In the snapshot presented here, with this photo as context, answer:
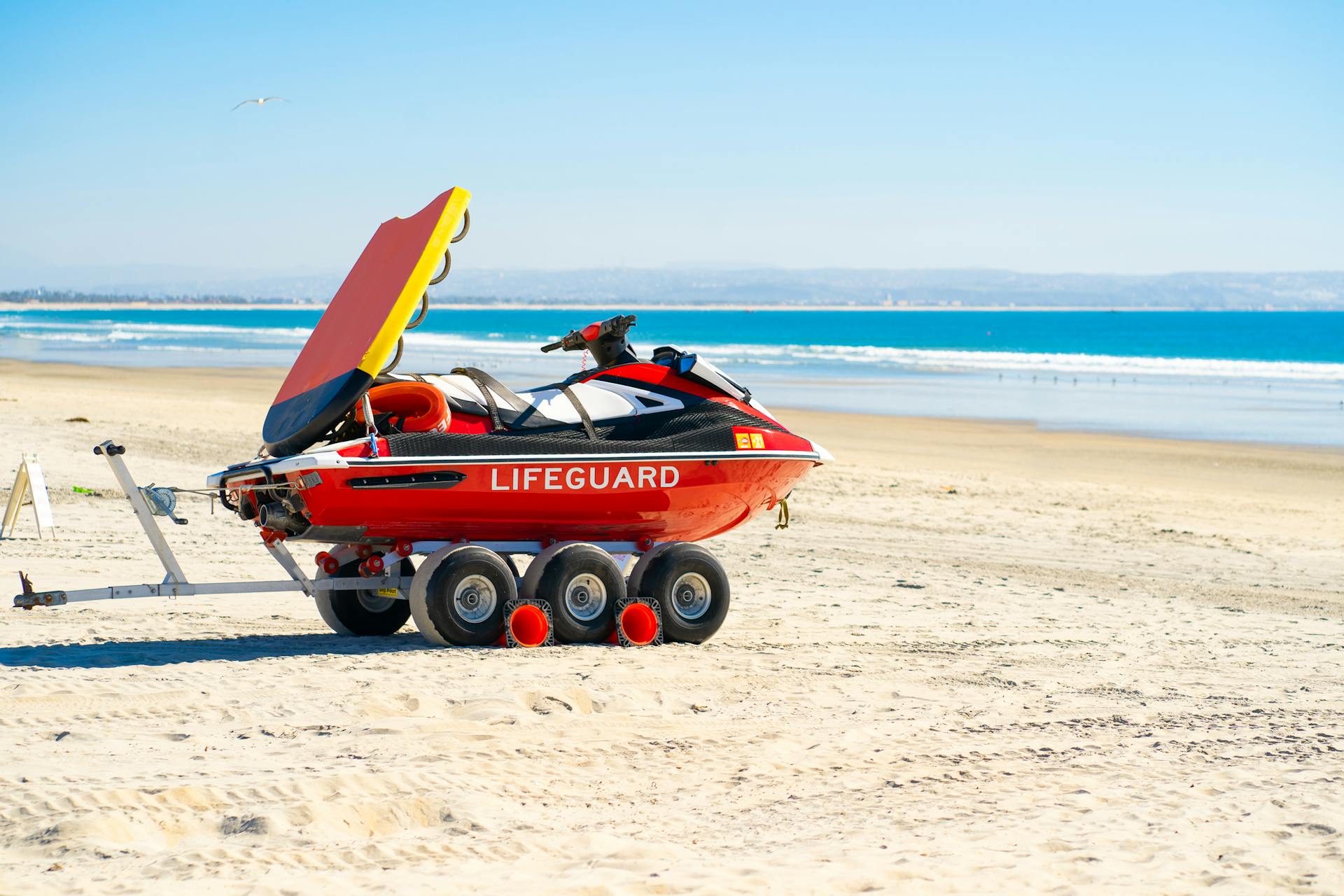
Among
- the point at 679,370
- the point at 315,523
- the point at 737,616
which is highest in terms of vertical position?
the point at 679,370

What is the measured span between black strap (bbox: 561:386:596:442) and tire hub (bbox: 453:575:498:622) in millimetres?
993

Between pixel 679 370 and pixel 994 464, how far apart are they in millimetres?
13148

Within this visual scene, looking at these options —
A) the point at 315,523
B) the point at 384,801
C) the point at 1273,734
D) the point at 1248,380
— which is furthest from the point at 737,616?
the point at 1248,380

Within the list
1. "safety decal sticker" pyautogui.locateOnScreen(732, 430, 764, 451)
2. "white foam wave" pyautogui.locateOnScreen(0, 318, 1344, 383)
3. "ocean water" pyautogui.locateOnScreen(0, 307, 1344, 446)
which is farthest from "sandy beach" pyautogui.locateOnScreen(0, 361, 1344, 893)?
"white foam wave" pyautogui.locateOnScreen(0, 318, 1344, 383)

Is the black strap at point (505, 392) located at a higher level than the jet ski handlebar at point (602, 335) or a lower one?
lower

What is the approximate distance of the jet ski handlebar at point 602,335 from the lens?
826cm

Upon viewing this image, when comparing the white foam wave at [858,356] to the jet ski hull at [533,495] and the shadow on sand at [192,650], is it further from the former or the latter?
the shadow on sand at [192,650]

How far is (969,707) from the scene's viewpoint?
6613 mm

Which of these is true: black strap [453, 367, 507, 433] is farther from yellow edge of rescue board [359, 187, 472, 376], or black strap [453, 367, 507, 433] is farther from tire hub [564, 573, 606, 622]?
tire hub [564, 573, 606, 622]

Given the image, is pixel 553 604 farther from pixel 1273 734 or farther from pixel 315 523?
pixel 1273 734

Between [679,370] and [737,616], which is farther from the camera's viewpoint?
[737,616]

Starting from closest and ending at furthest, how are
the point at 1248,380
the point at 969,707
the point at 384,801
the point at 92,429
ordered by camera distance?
the point at 384,801 < the point at 969,707 < the point at 92,429 < the point at 1248,380

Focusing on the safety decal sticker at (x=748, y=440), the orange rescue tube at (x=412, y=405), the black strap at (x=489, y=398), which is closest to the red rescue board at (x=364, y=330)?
the orange rescue tube at (x=412, y=405)

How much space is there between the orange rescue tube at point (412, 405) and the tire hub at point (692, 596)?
66.3 inches
